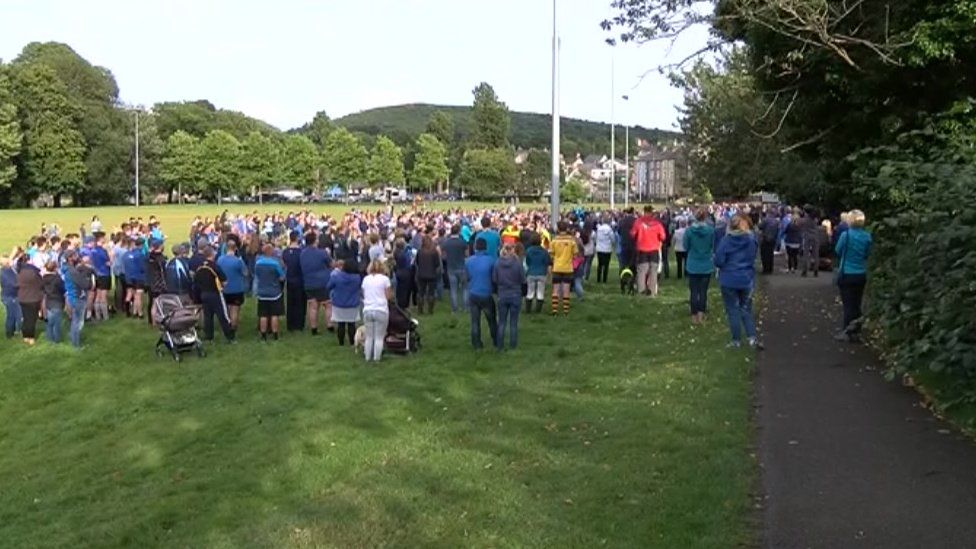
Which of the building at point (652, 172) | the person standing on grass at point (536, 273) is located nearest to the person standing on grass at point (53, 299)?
the person standing on grass at point (536, 273)

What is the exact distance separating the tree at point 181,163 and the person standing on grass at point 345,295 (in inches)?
3661

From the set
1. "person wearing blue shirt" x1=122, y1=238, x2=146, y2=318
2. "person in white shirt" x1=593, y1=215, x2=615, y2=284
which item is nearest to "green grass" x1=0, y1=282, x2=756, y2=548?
"person wearing blue shirt" x1=122, y1=238, x2=146, y2=318

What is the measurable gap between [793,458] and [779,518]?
147 cm

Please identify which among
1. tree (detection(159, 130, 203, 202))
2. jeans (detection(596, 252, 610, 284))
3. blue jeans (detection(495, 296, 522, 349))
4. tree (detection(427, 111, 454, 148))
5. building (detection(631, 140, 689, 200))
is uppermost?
tree (detection(427, 111, 454, 148))

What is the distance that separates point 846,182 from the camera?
18.8 metres

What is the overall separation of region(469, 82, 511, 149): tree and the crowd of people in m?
118

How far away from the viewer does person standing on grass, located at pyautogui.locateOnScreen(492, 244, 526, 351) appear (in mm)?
14156

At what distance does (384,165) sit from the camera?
410ft

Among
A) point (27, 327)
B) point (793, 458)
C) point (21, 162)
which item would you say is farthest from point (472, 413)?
point (21, 162)

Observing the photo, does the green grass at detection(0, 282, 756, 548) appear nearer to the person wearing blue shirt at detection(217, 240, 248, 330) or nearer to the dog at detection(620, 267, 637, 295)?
the person wearing blue shirt at detection(217, 240, 248, 330)

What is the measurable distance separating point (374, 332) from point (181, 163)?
314ft

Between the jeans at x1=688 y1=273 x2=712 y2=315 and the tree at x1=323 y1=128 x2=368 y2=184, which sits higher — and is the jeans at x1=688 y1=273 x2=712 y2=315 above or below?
below

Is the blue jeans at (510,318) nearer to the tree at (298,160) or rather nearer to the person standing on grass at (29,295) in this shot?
the person standing on grass at (29,295)

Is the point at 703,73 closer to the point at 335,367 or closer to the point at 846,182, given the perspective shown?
the point at 846,182
